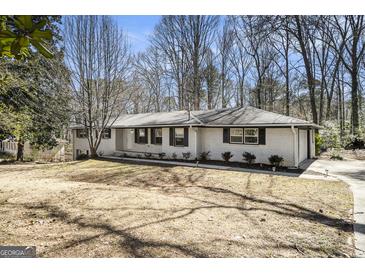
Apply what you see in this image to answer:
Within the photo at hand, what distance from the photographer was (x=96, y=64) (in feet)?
49.0

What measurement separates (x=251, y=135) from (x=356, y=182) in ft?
17.5

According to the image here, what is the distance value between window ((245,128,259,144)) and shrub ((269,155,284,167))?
1.22m

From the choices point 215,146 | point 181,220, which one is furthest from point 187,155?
point 181,220

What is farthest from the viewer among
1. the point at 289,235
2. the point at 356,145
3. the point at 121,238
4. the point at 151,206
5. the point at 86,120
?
the point at 356,145

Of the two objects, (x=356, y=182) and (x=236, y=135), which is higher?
(x=236, y=135)

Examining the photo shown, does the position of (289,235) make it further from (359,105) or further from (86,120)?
(359,105)

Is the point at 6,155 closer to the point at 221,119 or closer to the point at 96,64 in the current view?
the point at 96,64

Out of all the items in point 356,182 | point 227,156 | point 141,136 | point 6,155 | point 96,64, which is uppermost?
point 96,64

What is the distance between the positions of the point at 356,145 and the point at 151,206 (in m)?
18.3

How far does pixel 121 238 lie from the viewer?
3797mm

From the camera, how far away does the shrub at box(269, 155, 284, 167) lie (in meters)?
12.0

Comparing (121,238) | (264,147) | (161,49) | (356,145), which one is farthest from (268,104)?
(121,238)

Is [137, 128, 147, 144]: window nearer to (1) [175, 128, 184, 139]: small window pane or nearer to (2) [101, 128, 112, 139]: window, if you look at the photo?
(2) [101, 128, 112, 139]: window
